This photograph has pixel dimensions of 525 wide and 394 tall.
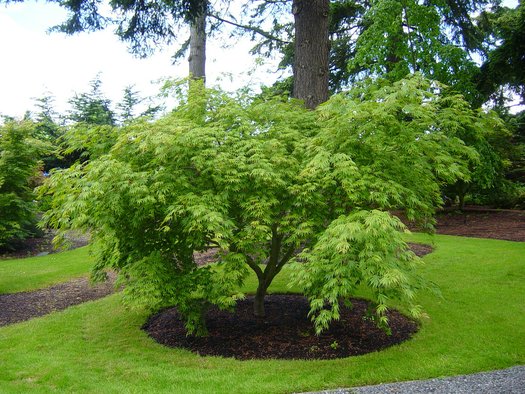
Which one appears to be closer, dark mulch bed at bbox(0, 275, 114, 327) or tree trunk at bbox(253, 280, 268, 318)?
tree trunk at bbox(253, 280, 268, 318)

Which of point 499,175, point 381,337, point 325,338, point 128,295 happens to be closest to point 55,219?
point 128,295

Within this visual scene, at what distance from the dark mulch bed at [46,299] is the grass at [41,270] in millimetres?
407

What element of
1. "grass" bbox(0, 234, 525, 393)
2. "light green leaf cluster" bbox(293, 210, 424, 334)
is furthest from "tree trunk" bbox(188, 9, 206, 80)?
"light green leaf cluster" bbox(293, 210, 424, 334)

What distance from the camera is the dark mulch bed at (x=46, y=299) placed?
7031mm

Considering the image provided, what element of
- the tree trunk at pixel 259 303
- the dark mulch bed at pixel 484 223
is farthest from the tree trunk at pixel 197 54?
the dark mulch bed at pixel 484 223

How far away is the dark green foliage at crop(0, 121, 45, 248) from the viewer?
9.38 m

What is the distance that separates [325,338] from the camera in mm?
5781

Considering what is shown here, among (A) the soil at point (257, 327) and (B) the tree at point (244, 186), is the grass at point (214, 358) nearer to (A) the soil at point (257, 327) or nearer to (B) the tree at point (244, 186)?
(A) the soil at point (257, 327)

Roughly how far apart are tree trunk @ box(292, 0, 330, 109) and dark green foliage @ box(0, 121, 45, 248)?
553 centimetres

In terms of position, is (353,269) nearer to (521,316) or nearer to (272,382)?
(272,382)

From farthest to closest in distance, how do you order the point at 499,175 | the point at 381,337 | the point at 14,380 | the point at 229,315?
the point at 499,175
the point at 229,315
the point at 381,337
the point at 14,380

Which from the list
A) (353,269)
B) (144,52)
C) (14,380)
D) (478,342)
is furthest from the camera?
(144,52)

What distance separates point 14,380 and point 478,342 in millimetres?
5002

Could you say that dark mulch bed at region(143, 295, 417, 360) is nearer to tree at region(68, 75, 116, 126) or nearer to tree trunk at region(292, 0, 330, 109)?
tree trunk at region(292, 0, 330, 109)
